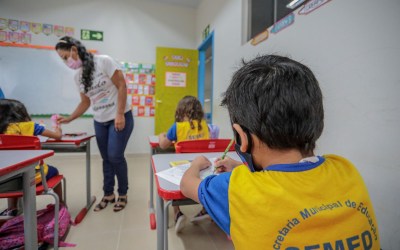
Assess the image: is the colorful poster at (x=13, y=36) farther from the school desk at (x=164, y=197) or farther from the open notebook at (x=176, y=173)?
the open notebook at (x=176, y=173)

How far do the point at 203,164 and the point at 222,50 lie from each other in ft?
8.02

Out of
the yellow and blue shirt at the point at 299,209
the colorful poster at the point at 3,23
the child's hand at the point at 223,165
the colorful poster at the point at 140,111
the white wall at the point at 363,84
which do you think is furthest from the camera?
the colorful poster at the point at 140,111

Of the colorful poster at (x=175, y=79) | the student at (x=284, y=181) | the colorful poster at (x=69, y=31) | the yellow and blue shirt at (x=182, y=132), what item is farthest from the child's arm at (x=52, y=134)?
the colorful poster at (x=69, y=31)

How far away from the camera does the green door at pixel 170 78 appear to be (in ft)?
13.3

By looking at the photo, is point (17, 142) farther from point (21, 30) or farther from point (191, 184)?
point (21, 30)

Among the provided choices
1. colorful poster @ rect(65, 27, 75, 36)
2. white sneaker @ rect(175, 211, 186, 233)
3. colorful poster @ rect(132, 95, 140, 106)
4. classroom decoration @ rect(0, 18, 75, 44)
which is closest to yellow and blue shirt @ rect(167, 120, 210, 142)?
white sneaker @ rect(175, 211, 186, 233)

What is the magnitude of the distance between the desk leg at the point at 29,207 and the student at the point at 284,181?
896 mm

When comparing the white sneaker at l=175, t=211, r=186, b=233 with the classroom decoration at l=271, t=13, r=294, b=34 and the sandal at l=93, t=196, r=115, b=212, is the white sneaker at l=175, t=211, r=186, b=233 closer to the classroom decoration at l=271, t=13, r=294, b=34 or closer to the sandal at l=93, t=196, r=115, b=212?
the sandal at l=93, t=196, r=115, b=212

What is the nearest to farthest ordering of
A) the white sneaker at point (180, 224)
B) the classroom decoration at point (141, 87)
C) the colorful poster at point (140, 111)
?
the white sneaker at point (180, 224) → the classroom decoration at point (141, 87) → the colorful poster at point (140, 111)

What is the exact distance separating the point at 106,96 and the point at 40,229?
39.3 inches

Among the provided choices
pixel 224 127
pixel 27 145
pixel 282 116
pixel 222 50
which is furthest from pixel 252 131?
pixel 222 50

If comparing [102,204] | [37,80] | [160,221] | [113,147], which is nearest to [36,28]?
[37,80]

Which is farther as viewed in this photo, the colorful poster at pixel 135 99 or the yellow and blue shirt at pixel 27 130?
the colorful poster at pixel 135 99

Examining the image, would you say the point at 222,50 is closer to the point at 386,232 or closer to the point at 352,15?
the point at 352,15
